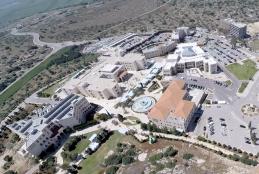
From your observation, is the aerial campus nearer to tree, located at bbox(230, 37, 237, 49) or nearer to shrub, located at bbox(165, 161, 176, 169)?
shrub, located at bbox(165, 161, 176, 169)

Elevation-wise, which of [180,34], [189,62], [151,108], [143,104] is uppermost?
[180,34]

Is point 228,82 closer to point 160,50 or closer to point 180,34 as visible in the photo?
point 160,50

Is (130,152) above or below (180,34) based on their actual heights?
below

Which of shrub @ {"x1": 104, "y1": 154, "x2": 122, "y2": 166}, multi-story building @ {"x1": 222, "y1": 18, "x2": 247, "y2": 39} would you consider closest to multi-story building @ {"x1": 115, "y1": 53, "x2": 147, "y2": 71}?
multi-story building @ {"x1": 222, "y1": 18, "x2": 247, "y2": 39}

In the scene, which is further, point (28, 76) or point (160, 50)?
point (28, 76)

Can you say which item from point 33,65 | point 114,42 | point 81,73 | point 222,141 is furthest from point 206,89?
point 33,65

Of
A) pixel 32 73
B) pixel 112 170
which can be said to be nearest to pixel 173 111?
pixel 112 170

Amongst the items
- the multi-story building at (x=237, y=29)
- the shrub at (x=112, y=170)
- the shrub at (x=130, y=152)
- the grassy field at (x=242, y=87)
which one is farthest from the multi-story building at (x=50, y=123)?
the multi-story building at (x=237, y=29)
